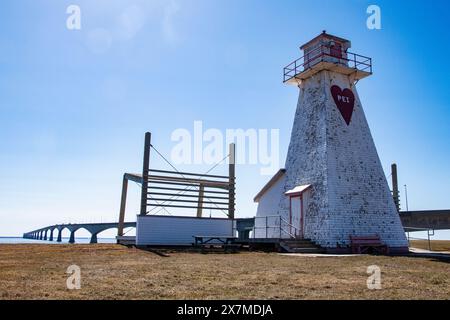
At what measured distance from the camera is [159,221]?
2242 centimetres

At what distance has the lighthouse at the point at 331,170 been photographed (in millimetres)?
20719

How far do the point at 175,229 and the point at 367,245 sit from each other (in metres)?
10.3

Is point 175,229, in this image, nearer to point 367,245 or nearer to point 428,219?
point 367,245

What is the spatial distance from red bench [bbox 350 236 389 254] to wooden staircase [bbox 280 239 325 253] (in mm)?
1654

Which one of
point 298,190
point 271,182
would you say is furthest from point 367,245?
point 271,182

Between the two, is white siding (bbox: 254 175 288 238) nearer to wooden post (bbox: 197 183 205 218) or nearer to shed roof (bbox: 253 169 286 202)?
shed roof (bbox: 253 169 286 202)

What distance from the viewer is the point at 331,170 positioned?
21078mm

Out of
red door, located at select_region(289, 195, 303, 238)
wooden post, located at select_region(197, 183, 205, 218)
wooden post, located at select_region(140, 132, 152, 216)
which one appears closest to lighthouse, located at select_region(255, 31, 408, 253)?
red door, located at select_region(289, 195, 303, 238)

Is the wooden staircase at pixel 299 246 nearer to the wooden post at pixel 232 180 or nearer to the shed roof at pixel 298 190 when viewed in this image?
the shed roof at pixel 298 190

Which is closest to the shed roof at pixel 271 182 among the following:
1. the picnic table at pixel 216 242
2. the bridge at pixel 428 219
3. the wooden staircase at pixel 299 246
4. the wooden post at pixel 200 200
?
the wooden post at pixel 200 200

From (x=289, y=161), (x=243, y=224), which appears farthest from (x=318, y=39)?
(x=243, y=224)
